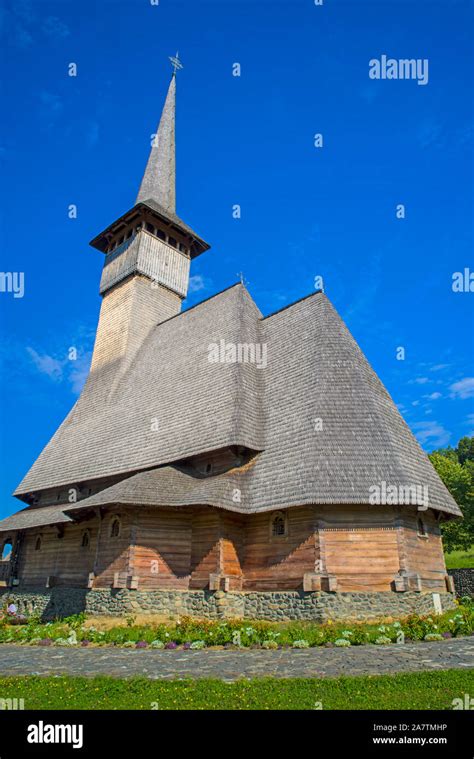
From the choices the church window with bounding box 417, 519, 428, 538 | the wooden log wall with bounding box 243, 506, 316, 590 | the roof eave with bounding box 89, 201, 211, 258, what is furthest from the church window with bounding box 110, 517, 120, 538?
the roof eave with bounding box 89, 201, 211, 258

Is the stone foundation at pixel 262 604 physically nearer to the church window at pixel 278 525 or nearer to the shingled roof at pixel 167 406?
the church window at pixel 278 525

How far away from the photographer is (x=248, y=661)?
393 inches

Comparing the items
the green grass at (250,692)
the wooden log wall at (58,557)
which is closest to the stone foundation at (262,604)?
the wooden log wall at (58,557)

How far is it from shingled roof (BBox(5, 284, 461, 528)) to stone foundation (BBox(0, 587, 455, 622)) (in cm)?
283

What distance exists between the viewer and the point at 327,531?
15656mm

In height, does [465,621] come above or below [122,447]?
below

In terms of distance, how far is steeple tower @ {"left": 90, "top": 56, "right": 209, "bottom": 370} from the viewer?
31.7m

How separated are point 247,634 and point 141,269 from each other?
24.6 m

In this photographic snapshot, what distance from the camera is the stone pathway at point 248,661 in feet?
29.0
